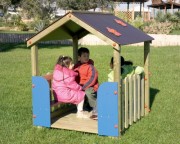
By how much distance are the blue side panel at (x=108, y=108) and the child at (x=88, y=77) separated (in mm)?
656

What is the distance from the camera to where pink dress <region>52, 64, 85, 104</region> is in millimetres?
5672

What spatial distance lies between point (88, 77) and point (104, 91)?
1016 millimetres

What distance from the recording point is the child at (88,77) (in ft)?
18.8

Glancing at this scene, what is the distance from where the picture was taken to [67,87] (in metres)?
5.70

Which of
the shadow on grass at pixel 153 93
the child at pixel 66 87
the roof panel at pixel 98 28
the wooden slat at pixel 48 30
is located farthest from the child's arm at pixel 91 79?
the shadow on grass at pixel 153 93

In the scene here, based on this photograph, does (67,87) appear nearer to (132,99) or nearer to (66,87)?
(66,87)

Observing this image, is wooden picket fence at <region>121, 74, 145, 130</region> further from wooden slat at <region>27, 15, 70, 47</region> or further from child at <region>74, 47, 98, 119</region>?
wooden slat at <region>27, 15, 70, 47</region>

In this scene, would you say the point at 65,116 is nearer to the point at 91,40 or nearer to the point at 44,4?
the point at 91,40

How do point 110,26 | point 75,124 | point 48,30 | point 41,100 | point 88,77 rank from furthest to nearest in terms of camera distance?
1. point 88,77
2. point 75,124
3. point 41,100
4. point 110,26
5. point 48,30

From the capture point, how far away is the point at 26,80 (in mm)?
9766

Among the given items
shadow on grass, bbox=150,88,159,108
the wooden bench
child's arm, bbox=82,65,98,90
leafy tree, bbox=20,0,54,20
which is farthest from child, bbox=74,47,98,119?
leafy tree, bbox=20,0,54,20

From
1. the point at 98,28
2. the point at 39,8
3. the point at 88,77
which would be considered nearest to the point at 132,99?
the point at 88,77

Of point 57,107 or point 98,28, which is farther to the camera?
point 57,107

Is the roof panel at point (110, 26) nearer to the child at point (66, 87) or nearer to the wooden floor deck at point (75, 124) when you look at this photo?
the child at point (66, 87)
